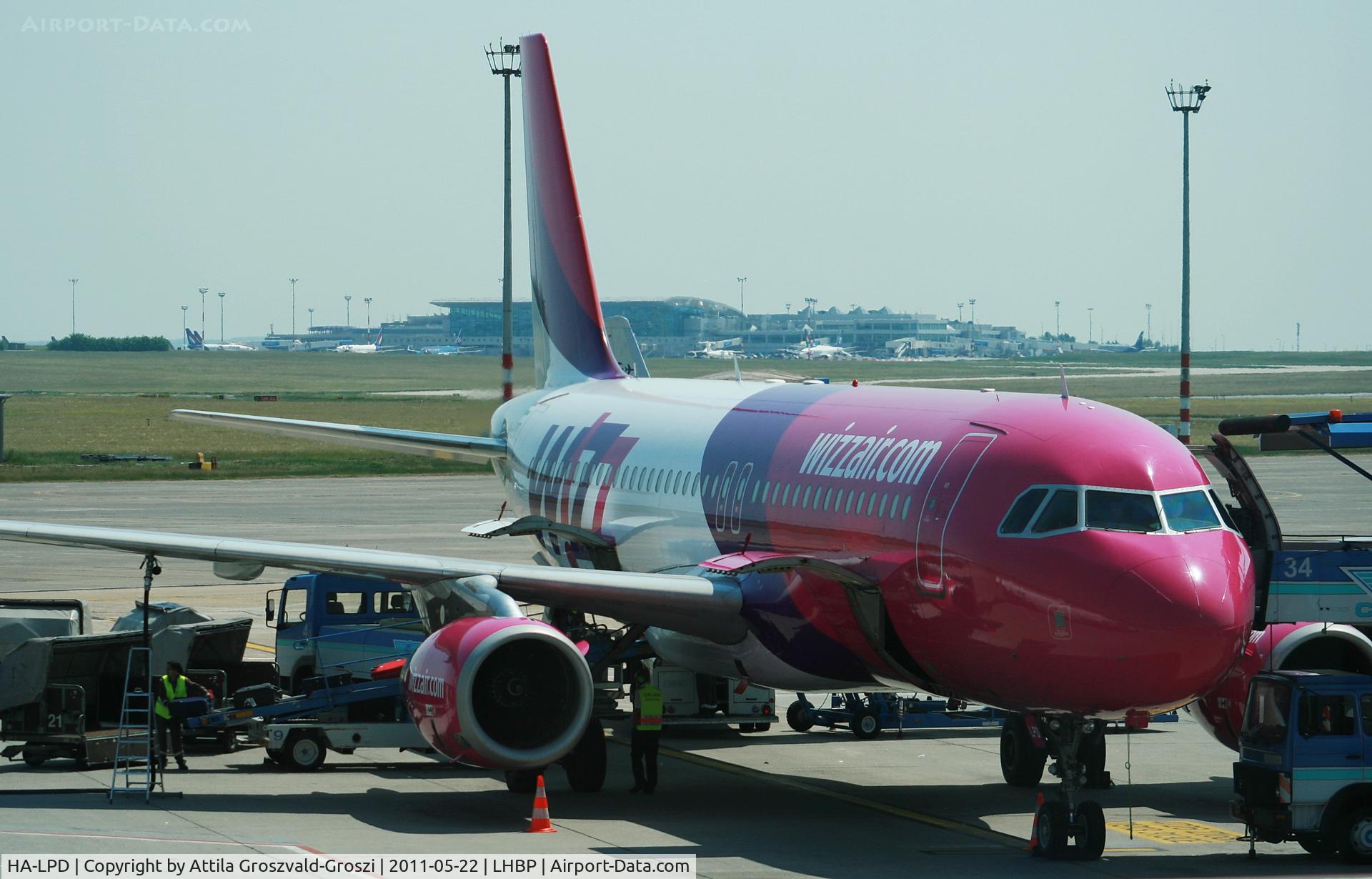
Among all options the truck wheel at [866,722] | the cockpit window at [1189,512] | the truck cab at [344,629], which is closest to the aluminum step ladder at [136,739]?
the truck cab at [344,629]

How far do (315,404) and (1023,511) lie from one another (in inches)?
4623

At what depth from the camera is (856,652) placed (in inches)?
797

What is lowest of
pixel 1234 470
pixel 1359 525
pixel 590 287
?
pixel 1359 525

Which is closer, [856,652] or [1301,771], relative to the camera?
Answer: [1301,771]

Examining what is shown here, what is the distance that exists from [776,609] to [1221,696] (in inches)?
213

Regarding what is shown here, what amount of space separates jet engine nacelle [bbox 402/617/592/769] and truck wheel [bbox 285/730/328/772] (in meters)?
4.00

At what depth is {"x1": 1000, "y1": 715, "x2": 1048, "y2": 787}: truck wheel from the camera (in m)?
22.7

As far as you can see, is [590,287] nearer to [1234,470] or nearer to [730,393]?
[730,393]

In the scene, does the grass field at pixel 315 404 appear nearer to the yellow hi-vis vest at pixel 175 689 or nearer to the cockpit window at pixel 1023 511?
the yellow hi-vis vest at pixel 175 689

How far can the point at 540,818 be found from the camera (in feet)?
64.1

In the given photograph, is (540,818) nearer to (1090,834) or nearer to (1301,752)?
(1090,834)

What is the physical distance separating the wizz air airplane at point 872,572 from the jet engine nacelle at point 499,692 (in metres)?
0.03

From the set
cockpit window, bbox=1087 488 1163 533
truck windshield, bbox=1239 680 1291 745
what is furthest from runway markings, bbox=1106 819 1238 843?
cockpit window, bbox=1087 488 1163 533

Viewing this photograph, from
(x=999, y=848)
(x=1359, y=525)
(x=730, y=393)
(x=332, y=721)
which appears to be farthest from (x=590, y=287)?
(x=1359, y=525)
